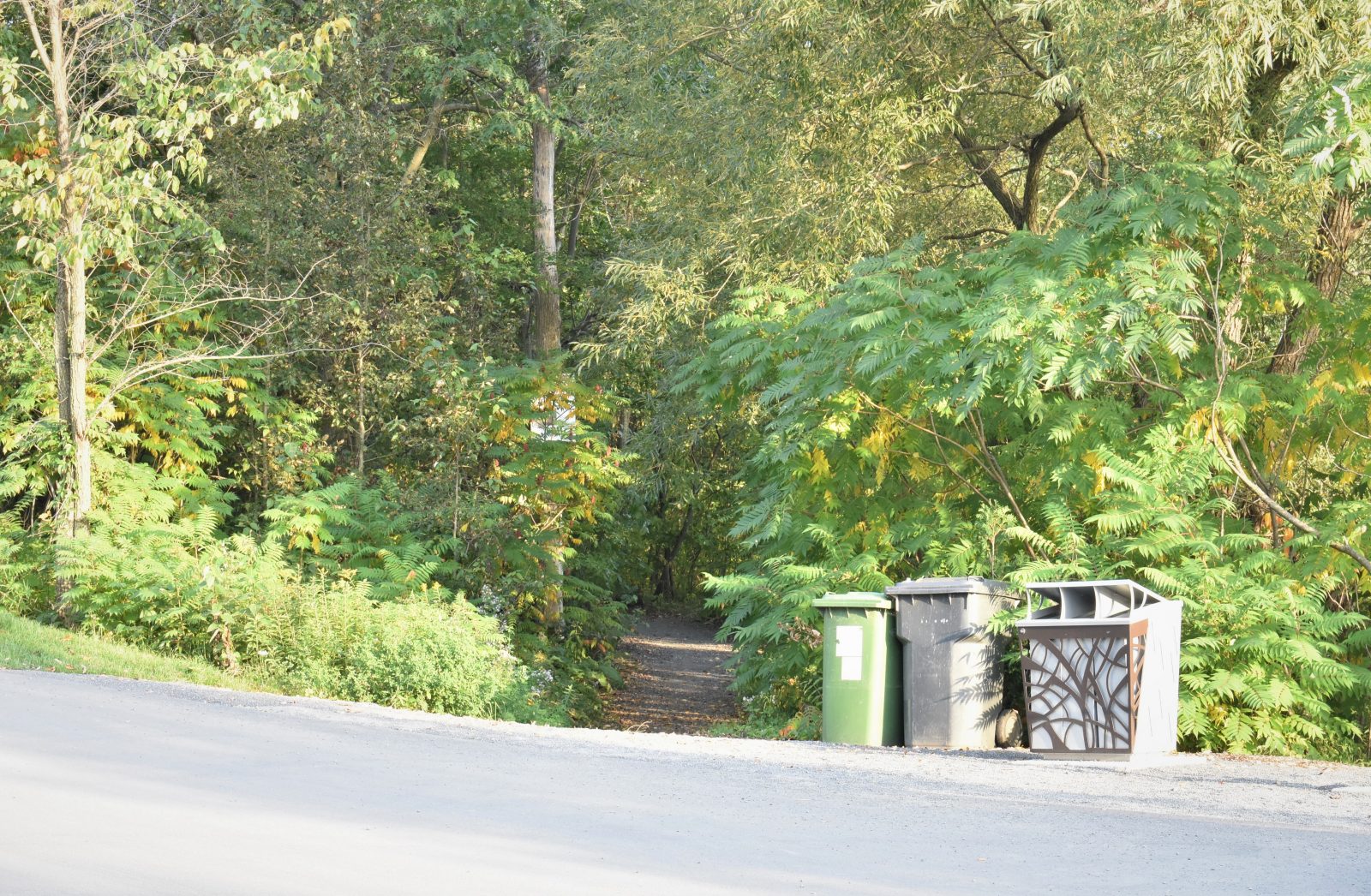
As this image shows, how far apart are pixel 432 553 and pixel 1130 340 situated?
8717 millimetres

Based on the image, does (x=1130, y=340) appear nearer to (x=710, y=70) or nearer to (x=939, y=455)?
(x=939, y=455)

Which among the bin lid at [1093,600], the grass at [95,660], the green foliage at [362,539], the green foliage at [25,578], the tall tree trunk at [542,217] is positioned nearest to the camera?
the bin lid at [1093,600]

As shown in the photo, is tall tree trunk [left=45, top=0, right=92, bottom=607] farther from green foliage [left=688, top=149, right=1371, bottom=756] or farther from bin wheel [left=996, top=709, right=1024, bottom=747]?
bin wheel [left=996, top=709, right=1024, bottom=747]

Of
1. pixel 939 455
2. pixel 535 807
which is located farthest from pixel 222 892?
pixel 939 455

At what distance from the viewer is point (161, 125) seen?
13539 mm

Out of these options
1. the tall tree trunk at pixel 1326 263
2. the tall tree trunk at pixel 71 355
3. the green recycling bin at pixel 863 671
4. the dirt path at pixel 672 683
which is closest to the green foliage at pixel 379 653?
the tall tree trunk at pixel 71 355

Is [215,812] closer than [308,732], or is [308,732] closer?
[215,812]

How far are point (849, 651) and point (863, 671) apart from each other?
0.18m

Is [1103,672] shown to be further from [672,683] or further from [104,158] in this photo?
[672,683]

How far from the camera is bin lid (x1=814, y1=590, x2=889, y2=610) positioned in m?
11.0

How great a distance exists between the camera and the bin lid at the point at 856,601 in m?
11.0

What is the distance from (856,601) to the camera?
432 inches

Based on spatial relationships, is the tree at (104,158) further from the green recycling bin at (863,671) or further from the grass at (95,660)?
the green recycling bin at (863,671)

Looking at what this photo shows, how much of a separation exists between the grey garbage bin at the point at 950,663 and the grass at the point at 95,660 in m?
5.50
